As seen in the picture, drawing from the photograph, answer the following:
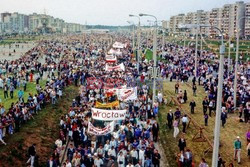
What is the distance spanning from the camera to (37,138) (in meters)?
23.9

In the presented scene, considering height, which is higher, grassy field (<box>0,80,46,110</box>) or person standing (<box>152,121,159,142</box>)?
grassy field (<box>0,80,46,110</box>)

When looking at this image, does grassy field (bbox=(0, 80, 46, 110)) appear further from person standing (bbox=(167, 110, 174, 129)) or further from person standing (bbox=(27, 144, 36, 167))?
person standing (bbox=(167, 110, 174, 129))

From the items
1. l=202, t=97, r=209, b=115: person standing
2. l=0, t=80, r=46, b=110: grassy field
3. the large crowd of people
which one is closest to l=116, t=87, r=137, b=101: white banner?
the large crowd of people

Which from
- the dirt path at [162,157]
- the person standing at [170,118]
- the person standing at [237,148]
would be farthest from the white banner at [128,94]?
the person standing at [237,148]

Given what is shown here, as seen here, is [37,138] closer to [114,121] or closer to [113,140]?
[114,121]

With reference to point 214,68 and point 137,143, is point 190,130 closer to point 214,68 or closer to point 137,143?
point 137,143

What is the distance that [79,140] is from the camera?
21.3 m

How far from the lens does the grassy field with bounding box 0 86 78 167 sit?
20.1 m

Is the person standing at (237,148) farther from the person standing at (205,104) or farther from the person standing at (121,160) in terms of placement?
the person standing at (205,104)

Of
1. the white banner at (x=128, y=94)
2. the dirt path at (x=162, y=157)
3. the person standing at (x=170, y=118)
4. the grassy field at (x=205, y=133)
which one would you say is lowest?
the dirt path at (x=162, y=157)

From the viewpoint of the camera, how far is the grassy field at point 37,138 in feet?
65.9

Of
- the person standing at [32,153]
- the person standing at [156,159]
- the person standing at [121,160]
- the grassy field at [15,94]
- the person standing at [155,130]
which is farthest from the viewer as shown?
the grassy field at [15,94]

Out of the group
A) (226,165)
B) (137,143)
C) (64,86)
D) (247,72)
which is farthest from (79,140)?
(247,72)

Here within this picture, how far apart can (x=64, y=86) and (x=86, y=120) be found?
1650cm
